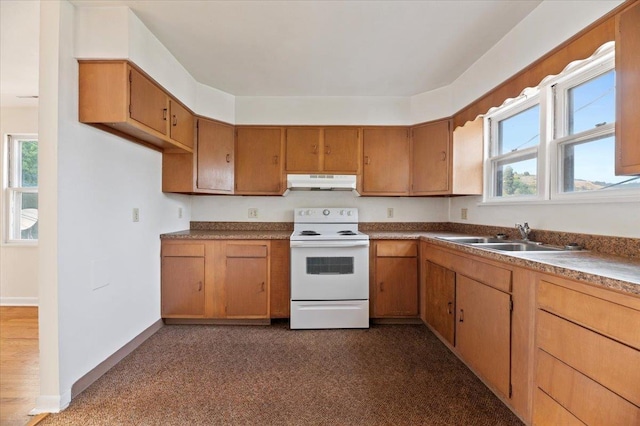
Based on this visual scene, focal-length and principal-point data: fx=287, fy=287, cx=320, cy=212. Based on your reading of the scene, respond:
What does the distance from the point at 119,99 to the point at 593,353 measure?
2755 mm

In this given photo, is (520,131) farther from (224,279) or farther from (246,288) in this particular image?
(224,279)

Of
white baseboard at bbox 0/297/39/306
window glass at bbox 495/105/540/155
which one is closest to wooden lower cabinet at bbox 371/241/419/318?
window glass at bbox 495/105/540/155

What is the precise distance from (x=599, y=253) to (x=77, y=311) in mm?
3091

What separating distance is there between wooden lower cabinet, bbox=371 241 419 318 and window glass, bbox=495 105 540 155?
47.5 inches

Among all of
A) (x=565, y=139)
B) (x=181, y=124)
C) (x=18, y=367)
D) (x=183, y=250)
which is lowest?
(x=18, y=367)

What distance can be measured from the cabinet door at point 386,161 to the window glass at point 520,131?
2.94 ft

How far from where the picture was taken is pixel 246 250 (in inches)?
111

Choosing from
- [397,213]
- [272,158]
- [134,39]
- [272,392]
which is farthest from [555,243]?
[134,39]

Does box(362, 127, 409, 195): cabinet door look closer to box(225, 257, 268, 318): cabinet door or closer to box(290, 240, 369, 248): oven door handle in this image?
box(290, 240, 369, 248): oven door handle

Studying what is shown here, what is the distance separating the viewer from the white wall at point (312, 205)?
3.43 metres

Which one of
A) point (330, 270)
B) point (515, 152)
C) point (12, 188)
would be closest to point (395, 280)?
point (330, 270)

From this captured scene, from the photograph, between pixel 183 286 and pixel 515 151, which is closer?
pixel 515 151

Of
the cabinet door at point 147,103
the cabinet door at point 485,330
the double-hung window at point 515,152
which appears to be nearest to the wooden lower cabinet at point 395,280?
the cabinet door at point 485,330

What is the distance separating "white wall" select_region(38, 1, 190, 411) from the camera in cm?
165
